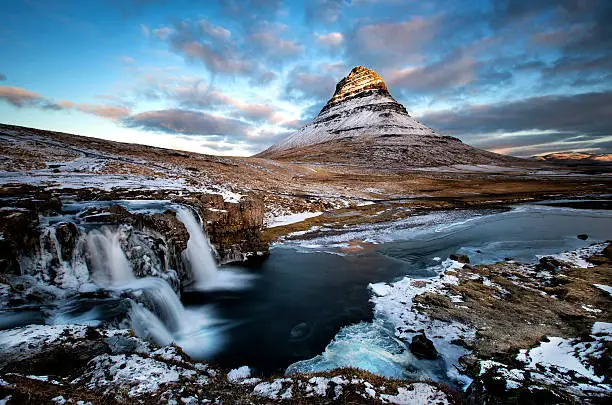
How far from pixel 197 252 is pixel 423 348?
14.8m

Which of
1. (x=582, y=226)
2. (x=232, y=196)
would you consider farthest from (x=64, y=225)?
(x=582, y=226)

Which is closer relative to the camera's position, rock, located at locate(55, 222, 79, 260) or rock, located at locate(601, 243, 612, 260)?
rock, located at locate(55, 222, 79, 260)

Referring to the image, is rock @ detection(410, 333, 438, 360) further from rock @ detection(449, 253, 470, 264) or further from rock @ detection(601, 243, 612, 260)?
rock @ detection(601, 243, 612, 260)

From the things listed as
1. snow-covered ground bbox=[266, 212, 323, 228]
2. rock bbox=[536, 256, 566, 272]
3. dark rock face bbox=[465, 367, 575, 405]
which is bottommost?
rock bbox=[536, 256, 566, 272]

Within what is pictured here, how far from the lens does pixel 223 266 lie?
22.1 meters

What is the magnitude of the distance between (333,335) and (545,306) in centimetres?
951

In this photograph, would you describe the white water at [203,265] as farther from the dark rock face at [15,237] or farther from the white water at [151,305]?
the dark rock face at [15,237]

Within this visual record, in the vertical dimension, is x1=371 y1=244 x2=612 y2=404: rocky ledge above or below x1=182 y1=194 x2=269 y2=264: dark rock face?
below

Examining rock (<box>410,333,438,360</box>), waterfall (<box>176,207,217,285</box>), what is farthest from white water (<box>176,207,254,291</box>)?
rock (<box>410,333,438,360</box>)

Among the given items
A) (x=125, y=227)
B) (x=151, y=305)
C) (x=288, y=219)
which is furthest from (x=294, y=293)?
(x=288, y=219)

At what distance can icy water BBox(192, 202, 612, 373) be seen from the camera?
12664 mm

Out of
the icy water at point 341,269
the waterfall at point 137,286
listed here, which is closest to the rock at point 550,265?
the icy water at point 341,269

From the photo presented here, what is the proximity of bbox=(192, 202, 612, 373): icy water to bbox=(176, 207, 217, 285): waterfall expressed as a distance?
246 cm

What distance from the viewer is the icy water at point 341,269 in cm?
1266
